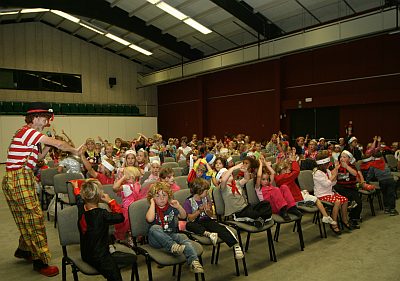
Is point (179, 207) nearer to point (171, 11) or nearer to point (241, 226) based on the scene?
point (241, 226)

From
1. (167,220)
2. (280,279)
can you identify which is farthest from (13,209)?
(280,279)

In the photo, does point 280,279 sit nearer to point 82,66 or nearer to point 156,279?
point 156,279

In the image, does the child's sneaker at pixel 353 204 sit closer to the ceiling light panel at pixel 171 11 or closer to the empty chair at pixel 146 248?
the empty chair at pixel 146 248

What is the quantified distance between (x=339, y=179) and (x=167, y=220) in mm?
3423

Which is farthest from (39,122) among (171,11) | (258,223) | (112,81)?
(112,81)

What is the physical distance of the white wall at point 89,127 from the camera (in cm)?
1614

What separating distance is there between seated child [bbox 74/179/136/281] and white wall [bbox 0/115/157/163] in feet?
49.3

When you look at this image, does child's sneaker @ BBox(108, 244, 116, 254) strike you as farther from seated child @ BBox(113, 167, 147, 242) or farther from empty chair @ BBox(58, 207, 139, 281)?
seated child @ BBox(113, 167, 147, 242)

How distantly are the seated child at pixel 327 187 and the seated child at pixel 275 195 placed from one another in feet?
2.96

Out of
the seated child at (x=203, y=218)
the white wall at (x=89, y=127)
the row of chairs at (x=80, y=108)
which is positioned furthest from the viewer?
the row of chairs at (x=80, y=108)

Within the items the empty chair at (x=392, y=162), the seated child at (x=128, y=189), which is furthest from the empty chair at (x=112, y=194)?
the empty chair at (x=392, y=162)

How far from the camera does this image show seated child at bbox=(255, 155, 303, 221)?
447 cm

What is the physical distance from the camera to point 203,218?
389cm

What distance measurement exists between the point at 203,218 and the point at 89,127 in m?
15.8
